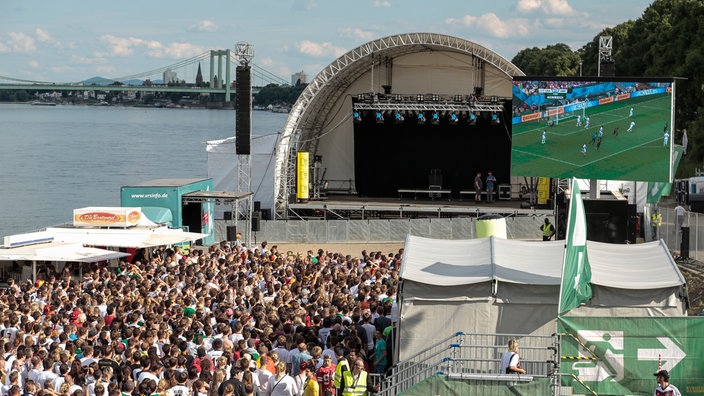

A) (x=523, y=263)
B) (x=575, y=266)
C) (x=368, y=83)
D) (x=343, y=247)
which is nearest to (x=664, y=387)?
(x=575, y=266)

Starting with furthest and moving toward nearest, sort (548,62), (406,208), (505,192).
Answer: (548,62) → (505,192) → (406,208)

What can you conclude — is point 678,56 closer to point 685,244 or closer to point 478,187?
point 478,187

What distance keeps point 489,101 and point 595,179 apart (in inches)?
429

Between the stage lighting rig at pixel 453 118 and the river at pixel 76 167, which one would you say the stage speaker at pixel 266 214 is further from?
the river at pixel 76 167

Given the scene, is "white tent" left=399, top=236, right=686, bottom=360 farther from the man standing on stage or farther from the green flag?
the man standing on stage

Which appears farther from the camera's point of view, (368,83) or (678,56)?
(678,56)

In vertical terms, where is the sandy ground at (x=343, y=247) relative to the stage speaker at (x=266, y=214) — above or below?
below

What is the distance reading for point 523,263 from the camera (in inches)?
566

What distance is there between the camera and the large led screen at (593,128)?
2570 centimetres

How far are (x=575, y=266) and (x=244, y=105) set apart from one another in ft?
74.6

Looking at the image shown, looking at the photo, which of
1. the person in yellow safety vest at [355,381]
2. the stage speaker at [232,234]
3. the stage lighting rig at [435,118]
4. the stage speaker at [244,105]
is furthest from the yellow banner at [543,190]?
the person in yellow safety vest at [355,381]

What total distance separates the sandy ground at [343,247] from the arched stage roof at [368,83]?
4305 millimetres

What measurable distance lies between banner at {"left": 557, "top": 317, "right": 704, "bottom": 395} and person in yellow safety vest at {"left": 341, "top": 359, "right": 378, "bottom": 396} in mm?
2436

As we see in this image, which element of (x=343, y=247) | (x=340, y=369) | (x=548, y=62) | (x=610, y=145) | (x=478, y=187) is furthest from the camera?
(x=548, y=62)
